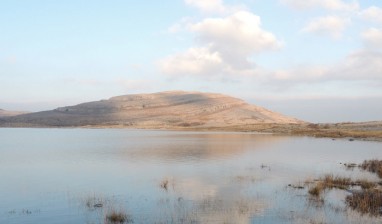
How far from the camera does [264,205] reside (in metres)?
21.6

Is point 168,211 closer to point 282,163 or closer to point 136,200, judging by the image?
point 136,200

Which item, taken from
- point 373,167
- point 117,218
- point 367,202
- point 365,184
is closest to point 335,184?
point 365,184

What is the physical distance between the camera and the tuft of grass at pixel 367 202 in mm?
19491

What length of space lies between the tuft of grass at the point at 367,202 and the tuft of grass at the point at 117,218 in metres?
10.5

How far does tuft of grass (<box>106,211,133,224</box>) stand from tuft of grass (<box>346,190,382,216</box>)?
10.5 metres

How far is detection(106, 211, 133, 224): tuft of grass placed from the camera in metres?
18.2

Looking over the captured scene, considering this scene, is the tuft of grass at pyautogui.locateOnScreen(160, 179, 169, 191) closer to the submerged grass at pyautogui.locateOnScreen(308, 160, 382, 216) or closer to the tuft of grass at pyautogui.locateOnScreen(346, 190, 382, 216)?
the submerged grass at pyautogui.locateOnScreen(308, 160, 382, 216)

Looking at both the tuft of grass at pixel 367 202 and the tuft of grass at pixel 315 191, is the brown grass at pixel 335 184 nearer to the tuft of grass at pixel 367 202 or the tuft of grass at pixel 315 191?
the tuft of grass at pixel 315 191

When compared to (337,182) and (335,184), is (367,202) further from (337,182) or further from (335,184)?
(337,182)

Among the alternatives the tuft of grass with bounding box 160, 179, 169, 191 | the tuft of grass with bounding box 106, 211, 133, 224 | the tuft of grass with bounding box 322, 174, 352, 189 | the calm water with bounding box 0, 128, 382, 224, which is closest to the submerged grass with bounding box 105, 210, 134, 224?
the tuft of grass with bounding box 106, 211, 133, 224

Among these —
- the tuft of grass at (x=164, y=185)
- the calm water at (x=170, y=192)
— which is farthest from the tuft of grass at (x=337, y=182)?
the tuft of grass at (x=164, y=185)

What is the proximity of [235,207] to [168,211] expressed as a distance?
3.34 metres

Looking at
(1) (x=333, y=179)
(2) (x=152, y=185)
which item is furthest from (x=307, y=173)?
(2) (x=152, y=185)

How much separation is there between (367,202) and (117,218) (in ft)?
38.5
